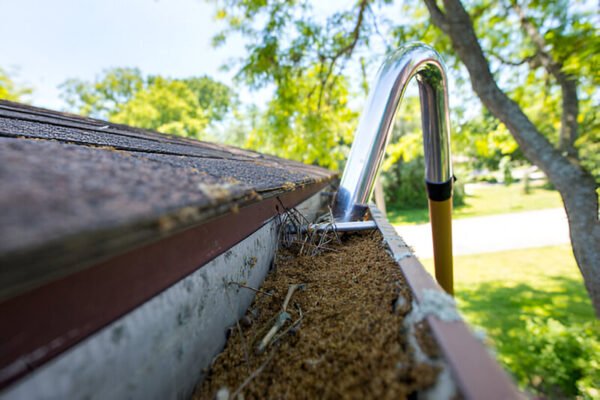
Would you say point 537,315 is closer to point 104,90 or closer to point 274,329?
point 274,329

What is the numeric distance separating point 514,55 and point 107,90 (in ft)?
103

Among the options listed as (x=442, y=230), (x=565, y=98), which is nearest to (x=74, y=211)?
(x=442, y=230)

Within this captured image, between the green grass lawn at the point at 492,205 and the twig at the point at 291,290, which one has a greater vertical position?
the twig at the point at 291,290

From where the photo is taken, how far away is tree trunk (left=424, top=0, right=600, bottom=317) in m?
3.39

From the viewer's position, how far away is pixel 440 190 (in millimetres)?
2459

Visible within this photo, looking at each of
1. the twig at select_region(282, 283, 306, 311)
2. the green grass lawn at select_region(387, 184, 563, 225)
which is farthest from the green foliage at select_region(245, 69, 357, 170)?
the green grass lawn at select_region(387, 184, 563, 225)

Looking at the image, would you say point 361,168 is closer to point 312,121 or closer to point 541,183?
point 312,121

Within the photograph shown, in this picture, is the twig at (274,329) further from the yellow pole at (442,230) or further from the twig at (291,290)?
the yellow pole at (442,230)

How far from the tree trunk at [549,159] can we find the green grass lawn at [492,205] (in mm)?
13123

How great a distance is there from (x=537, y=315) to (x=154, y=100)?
26038mm

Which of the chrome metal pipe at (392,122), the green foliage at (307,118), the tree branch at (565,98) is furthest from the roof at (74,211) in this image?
the green foliage at (307,118)

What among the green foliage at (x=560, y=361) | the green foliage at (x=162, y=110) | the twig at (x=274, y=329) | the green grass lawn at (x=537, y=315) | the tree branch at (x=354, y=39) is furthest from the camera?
the green foliage at (x=162, y=110)

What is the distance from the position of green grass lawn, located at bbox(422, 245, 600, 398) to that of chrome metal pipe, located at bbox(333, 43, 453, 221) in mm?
1805

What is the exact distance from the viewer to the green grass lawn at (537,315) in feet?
11.0
